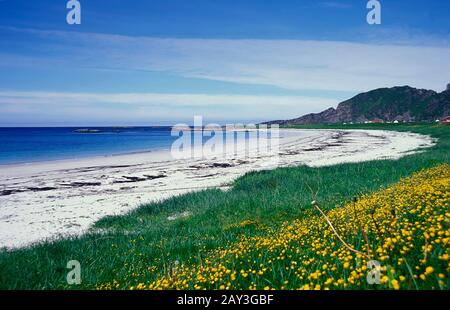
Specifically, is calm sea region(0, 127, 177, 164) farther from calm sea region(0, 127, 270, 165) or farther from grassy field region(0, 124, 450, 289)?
grassy field region(0, 124, 450, 289)

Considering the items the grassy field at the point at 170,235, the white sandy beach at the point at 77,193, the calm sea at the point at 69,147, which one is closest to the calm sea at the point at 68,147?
the calm sea at the point at 69,147

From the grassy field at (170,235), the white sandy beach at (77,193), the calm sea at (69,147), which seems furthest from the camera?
the calm sea at (69,147)

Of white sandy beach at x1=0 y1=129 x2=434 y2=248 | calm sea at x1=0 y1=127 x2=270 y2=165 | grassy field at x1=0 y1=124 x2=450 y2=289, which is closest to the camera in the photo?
grassy field at x1=0 y1=124 x2=450 y2=289

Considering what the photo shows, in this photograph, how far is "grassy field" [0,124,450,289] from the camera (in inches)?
199

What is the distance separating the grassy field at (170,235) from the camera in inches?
199

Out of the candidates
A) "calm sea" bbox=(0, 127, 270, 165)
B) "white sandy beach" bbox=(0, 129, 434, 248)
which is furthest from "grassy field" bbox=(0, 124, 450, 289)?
"calm sea" bbox=(0, 127, 270, 165)

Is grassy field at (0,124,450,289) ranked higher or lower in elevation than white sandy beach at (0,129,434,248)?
higher

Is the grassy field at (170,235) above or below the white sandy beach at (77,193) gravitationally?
above

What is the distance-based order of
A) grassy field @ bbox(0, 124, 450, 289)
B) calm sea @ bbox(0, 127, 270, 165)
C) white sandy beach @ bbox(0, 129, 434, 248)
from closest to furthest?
grassy field @ bbox(0, 124, 450, 289)
white sandy beach @ bbox(0, 129, 434, 248)
calm sea @ bbox(0, 127, 270, 165)

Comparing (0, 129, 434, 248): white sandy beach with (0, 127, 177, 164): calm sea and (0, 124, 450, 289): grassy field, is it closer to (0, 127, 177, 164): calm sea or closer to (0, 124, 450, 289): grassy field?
(0, 124, 450, 289): grassy field

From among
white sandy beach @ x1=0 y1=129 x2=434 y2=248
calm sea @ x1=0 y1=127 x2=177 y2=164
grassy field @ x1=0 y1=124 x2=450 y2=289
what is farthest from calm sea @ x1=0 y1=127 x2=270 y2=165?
grassy field @ x1=0 y1=124 x2=450 y2=289

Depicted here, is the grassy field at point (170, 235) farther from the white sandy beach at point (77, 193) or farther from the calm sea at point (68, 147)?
the calm sea at point (68, 147)

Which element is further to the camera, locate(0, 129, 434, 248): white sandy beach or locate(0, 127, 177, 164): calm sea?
locate(0, 127, 177, 164): calm sea

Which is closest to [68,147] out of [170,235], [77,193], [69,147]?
[69,147]
